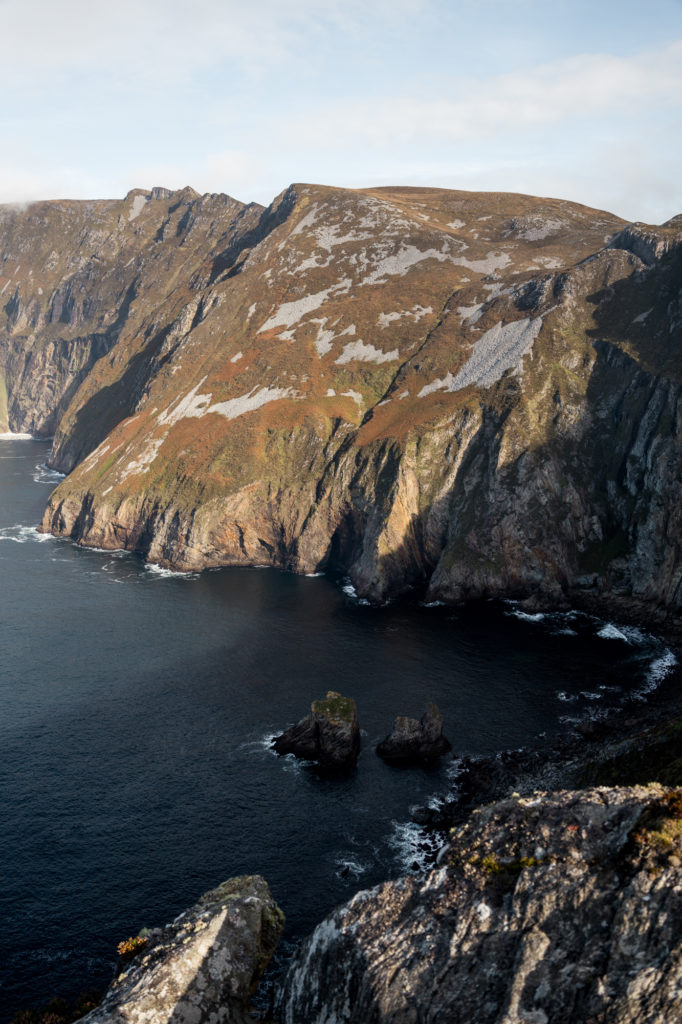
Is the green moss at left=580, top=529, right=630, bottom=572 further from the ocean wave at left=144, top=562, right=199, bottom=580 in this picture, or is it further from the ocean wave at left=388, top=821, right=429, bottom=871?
the ocean wave at left=144, top=562, right=199, bottom=580

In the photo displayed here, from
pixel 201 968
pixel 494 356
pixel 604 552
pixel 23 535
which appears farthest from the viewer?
pixel 23 535

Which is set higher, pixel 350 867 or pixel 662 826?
pixel 662 826

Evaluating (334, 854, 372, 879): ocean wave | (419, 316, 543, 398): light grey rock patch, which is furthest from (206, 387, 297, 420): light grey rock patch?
(334, 854, 372, 879): ocean wave

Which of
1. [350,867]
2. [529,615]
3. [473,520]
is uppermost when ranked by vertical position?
[473,520]

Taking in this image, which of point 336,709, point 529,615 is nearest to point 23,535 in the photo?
point 336,709

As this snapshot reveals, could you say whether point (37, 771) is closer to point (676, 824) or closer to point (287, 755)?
point (287, 755)

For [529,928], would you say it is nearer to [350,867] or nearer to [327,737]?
[350,867]
